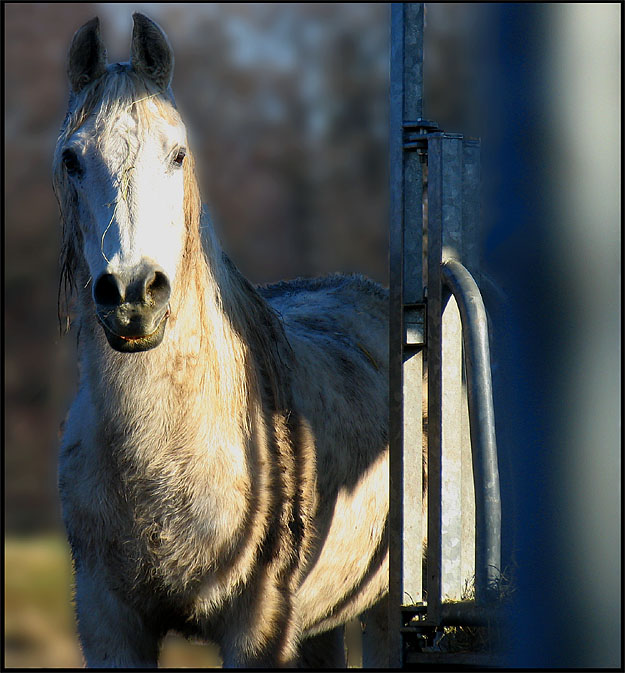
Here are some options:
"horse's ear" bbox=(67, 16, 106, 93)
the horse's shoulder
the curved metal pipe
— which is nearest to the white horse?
"horse's ear" bbox=(67, 16, 106, 93)

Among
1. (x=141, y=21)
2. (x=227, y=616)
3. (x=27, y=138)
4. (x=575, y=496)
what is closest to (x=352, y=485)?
(x=227, y=616)

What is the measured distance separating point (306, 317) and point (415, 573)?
73.4 inches

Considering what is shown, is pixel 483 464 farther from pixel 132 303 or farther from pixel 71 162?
pixel 71 162

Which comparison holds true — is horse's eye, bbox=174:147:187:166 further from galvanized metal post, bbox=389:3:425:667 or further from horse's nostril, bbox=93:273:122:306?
galvanized metal post, bbox=389:3:425:667

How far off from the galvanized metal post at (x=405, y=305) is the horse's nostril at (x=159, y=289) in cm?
79

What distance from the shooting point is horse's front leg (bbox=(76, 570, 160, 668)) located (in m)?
3.53

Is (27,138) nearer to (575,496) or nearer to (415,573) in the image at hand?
(415,573)

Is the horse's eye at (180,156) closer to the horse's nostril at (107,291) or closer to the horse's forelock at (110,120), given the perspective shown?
the horse's forelock at (110,120)

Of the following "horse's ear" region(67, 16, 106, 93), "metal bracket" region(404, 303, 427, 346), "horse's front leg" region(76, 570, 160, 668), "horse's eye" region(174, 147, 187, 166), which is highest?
"horse's ear" region(67, 16, 106, 93)

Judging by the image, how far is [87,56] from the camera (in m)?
3.42

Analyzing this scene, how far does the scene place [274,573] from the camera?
3559mm

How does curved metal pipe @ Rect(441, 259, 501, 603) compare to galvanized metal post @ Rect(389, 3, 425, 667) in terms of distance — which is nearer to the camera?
curved metal pipe @ Rect(441, 259, 501, 603)

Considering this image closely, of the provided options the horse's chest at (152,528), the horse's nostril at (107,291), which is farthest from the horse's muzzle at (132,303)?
the horse's chest at (152,528)

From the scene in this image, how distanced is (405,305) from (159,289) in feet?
2.80
